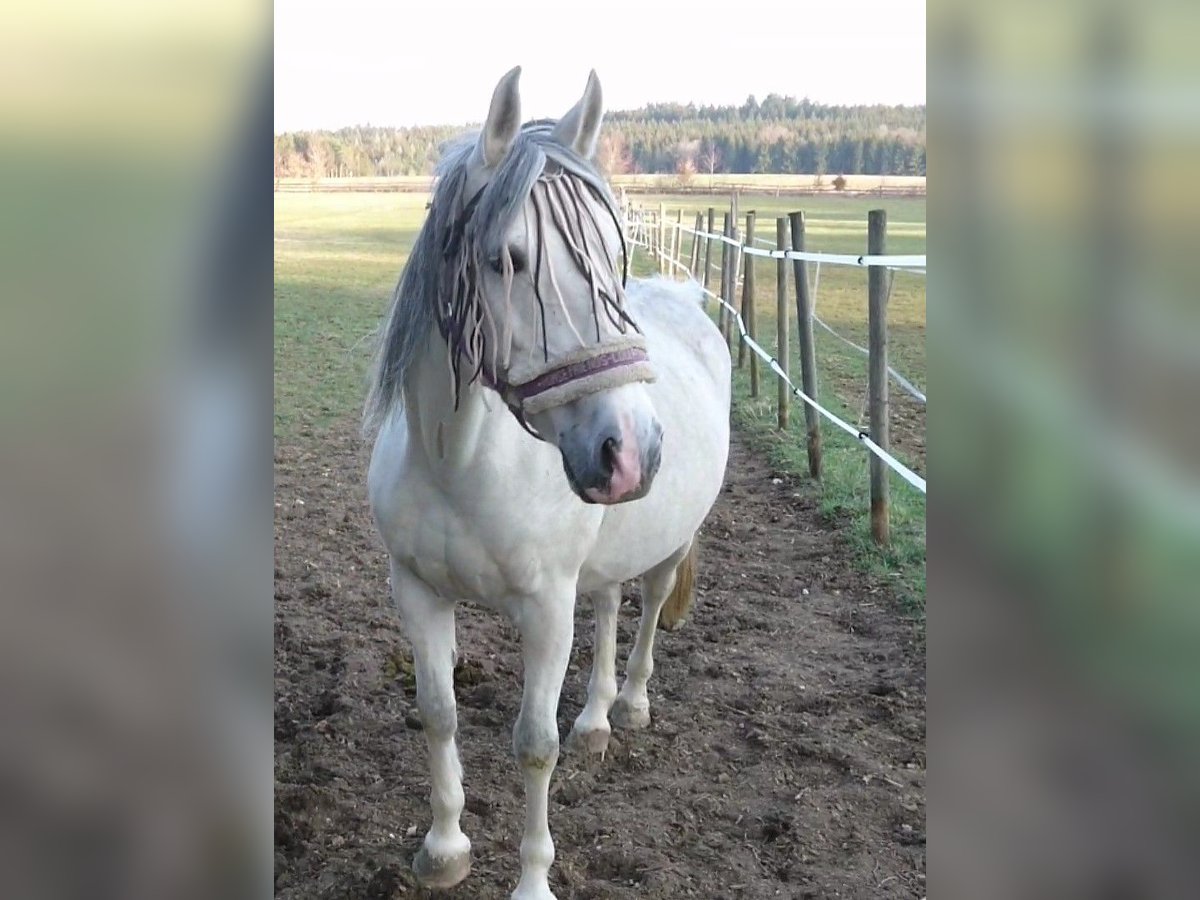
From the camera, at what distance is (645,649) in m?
2.86

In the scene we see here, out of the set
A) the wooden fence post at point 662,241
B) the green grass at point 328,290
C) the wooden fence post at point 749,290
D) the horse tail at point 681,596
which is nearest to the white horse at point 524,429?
the horse tail at point 681,596

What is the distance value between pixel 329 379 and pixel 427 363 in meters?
4.69

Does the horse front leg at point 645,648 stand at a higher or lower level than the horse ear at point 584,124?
lower

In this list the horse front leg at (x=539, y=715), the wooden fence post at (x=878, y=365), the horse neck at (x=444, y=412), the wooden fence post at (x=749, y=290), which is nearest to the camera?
the horse neck at (x=444, y=412)

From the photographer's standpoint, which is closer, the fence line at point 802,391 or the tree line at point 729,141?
the fence line at point 802,391

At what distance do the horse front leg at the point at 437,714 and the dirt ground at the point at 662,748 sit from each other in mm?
63

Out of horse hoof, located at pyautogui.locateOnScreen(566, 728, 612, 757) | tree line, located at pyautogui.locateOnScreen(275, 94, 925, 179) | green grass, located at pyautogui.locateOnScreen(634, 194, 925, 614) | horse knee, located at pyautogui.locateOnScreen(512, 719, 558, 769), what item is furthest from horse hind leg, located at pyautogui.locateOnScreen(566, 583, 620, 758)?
tree line, located at pyautogui.locateOnScreen(275, 94, 925, 179)

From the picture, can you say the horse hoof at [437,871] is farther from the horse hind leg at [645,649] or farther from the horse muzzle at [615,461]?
the horse muzzle at [615,461]

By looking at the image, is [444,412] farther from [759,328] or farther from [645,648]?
[759,328]

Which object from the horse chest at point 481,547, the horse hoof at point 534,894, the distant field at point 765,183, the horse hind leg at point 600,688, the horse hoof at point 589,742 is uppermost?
the distant field at point 765,183

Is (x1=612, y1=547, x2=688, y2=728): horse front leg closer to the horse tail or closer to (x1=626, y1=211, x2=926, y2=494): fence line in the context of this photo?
the horse tail

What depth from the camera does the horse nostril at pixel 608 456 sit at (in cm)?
138
